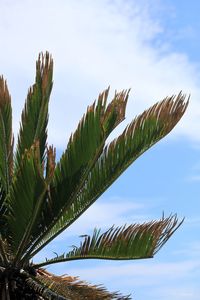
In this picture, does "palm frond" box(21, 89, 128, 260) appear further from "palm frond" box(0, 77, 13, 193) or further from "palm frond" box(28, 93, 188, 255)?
"palm frond" box(0, 77, 13, 193)

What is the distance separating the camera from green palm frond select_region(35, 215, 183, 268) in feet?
30.8

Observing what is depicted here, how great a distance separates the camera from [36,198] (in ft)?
29.7

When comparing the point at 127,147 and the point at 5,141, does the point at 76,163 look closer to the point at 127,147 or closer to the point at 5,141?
the point at 127,147

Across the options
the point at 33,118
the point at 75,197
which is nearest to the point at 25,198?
the point at 75,197

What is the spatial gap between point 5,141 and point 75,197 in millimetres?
1232

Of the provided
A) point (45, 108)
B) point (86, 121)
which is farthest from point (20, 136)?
point (86, 121)

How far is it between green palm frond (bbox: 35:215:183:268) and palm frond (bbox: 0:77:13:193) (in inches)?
46.6

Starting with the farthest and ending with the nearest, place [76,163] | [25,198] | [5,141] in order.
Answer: [5,141], [76,163], [25,198]

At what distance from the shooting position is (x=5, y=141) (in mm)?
10125

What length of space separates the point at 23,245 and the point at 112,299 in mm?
1363

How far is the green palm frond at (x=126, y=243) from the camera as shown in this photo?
30.8 ft

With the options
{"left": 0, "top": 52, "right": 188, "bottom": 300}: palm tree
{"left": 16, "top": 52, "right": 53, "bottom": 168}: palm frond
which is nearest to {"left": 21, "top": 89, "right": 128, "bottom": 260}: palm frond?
{"left": 0, "top": 52, "right": 188, "bottom": 300}: palm tree

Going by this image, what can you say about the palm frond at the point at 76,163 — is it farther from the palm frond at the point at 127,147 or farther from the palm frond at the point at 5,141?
the palm frond at the point at 5,141

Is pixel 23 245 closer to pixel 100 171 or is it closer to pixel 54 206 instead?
pixel 54 206
